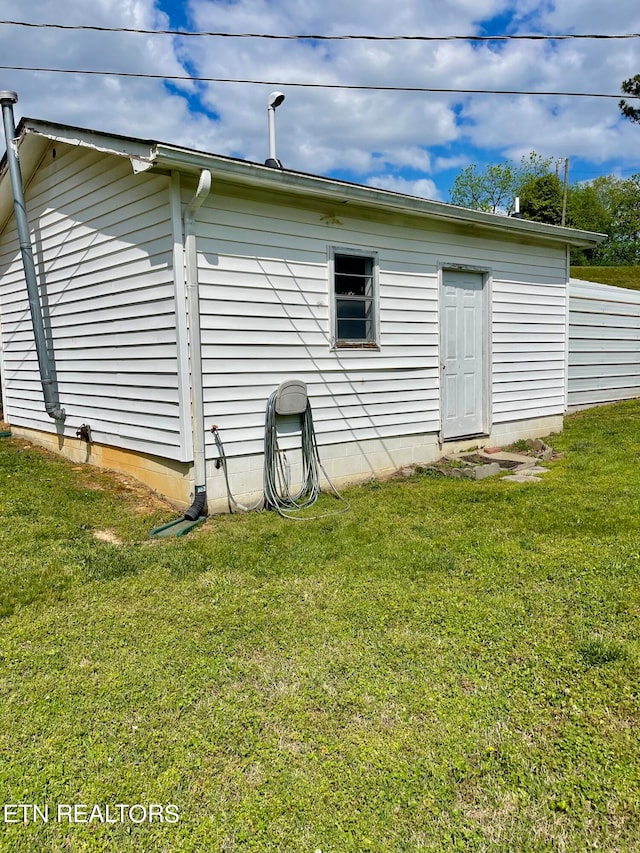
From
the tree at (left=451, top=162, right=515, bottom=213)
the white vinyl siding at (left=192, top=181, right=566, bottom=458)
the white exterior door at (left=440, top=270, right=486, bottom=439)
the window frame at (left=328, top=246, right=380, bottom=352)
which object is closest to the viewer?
the white vinyl siding at (left=192, top=181, right=566, bottom=458)

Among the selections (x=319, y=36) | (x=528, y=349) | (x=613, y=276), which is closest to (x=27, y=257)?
(x=319, y=36)

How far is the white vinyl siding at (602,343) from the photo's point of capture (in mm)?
10016

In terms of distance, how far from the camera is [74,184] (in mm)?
5957

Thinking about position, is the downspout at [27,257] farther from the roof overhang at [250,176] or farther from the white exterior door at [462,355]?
the white exterior door at [462,355]

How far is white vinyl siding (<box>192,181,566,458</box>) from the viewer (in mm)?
Answer: 4758

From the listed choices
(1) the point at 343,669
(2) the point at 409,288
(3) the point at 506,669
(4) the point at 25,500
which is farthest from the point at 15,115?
(3) the point at 506,669

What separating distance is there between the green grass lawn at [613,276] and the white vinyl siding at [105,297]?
1903 centimetres

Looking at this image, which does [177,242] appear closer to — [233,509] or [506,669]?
[233,509]

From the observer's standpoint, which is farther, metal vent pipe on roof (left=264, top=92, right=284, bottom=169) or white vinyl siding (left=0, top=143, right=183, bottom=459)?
metal vent pipe on roof (left=264, top=92, right=284, bottom=169)

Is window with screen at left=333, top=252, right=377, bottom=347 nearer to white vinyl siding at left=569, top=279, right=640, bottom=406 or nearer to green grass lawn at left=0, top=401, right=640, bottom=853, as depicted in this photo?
green grass lawn at left=0, top=401, right=640, bottom=853

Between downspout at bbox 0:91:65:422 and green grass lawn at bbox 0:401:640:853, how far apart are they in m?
2.93

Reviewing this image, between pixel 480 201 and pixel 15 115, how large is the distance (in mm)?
38469

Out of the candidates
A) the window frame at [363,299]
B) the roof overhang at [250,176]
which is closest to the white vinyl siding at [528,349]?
the roof overhang at [250,176]

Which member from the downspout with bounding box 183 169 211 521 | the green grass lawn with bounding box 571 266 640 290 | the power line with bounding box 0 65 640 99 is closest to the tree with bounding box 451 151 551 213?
the green grass lawn with bounding box 571 266 640 290
